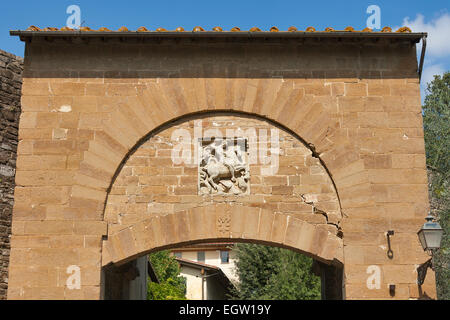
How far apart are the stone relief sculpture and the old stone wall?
4.16 m

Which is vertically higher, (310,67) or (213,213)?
(310,67)

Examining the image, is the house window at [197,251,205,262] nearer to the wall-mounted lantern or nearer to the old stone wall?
the old stone wall

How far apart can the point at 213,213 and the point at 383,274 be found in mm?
2497

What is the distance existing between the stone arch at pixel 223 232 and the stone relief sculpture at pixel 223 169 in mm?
278

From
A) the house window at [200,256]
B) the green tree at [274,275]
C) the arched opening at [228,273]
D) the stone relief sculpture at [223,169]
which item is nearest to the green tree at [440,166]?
the arched opening at [228,273]

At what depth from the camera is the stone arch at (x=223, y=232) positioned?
882 cm

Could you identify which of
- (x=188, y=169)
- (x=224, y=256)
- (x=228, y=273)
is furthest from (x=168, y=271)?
(x=188, y=169)

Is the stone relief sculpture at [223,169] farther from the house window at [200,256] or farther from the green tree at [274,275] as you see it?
the house window at [200,256]

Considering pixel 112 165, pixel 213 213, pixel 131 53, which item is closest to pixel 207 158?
pixel 213 213

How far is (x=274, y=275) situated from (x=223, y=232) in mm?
16418

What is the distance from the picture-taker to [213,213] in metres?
8.97
